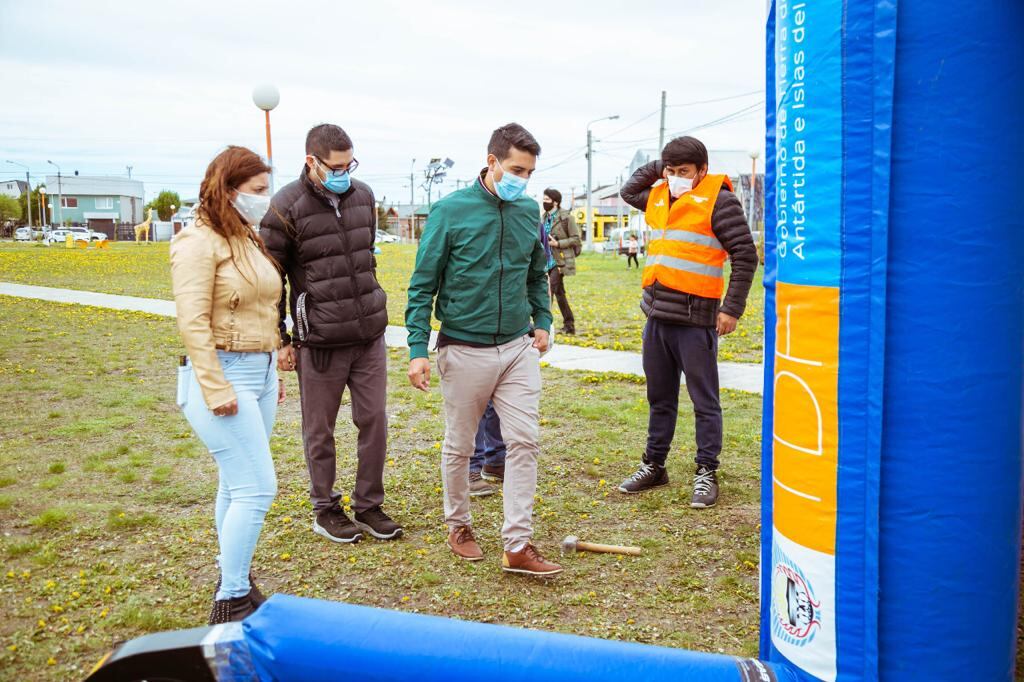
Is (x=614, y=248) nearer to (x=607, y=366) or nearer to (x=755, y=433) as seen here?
(x=607, y=366)

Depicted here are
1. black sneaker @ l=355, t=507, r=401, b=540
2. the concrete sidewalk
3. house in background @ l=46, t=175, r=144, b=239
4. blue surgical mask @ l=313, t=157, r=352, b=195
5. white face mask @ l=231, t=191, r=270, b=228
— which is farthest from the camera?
house in background @ l=46, t=175, r=144, b=239

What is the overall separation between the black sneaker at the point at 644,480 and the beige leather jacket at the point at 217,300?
263 centimetres

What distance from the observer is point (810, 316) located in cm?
243

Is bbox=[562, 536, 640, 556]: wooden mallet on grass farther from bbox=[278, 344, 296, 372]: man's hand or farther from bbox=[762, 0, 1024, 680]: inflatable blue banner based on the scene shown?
bbox=[762, 0, 1024, 680]: inflatable blue banner

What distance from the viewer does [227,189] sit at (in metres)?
3.51

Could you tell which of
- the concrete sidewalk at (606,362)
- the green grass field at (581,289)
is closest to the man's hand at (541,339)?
the concrete sidewalk at (606,362)

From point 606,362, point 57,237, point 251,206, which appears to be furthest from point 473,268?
point 57,237

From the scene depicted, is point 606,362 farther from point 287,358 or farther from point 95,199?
point 95,199

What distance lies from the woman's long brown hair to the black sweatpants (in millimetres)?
2571

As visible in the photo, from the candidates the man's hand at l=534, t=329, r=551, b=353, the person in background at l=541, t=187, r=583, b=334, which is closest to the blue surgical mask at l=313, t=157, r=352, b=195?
the man's hand at l=534, t=329, r=551, b=353

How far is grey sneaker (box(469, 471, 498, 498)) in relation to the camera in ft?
18.1

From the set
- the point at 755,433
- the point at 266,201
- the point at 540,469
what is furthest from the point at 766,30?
the point at 755,433

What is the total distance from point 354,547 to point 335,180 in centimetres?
190

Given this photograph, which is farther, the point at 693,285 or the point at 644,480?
the point at 644,480
